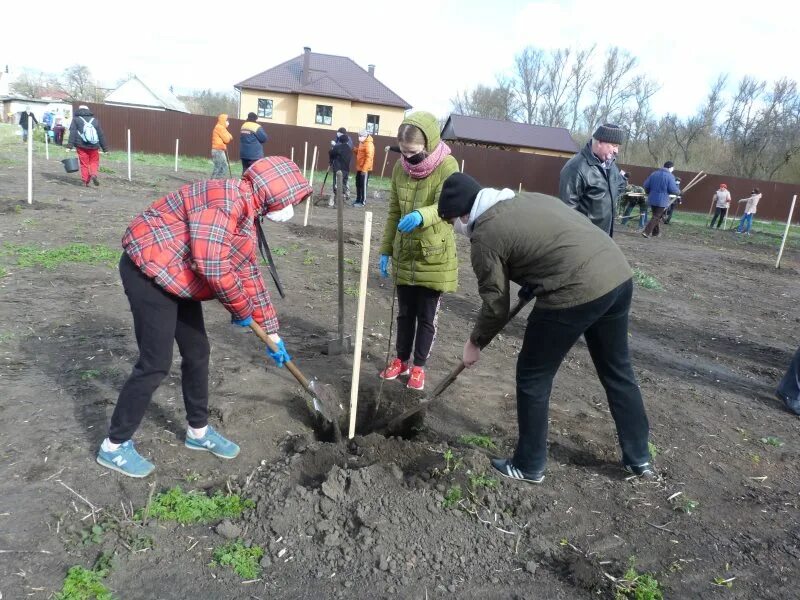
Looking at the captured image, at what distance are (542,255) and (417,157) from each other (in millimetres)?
1354

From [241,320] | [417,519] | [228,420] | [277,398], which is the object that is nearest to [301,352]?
[277,398]

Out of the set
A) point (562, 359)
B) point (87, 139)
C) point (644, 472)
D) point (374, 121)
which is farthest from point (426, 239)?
point (374, 121)

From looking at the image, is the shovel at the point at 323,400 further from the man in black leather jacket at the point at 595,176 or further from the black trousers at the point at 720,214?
the black trousers at the point at 720,214

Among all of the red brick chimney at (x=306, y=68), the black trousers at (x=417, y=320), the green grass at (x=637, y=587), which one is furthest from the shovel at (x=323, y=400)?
the red brick chimney at (x=306, y=68)

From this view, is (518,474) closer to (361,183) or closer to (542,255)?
(542,255)

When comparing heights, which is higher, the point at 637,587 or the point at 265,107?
the point at 265,107

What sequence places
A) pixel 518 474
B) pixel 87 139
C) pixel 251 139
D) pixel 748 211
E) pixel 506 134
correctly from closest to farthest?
pixel 518 474 → pixel 87 139 → pixel 251 139 → pixel 748 211 → pixel 506 134

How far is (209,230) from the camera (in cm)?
260

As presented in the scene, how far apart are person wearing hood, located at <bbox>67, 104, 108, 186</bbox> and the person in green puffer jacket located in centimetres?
1034

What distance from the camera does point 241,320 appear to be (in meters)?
2.95

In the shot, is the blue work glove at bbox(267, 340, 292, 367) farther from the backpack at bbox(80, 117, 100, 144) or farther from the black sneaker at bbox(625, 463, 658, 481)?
the backpack at bbox(80, 117, 100, 144)

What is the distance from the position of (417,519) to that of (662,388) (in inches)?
118

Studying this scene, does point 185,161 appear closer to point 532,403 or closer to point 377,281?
point 377,281

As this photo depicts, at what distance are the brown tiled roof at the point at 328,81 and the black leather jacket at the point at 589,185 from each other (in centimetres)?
3427
